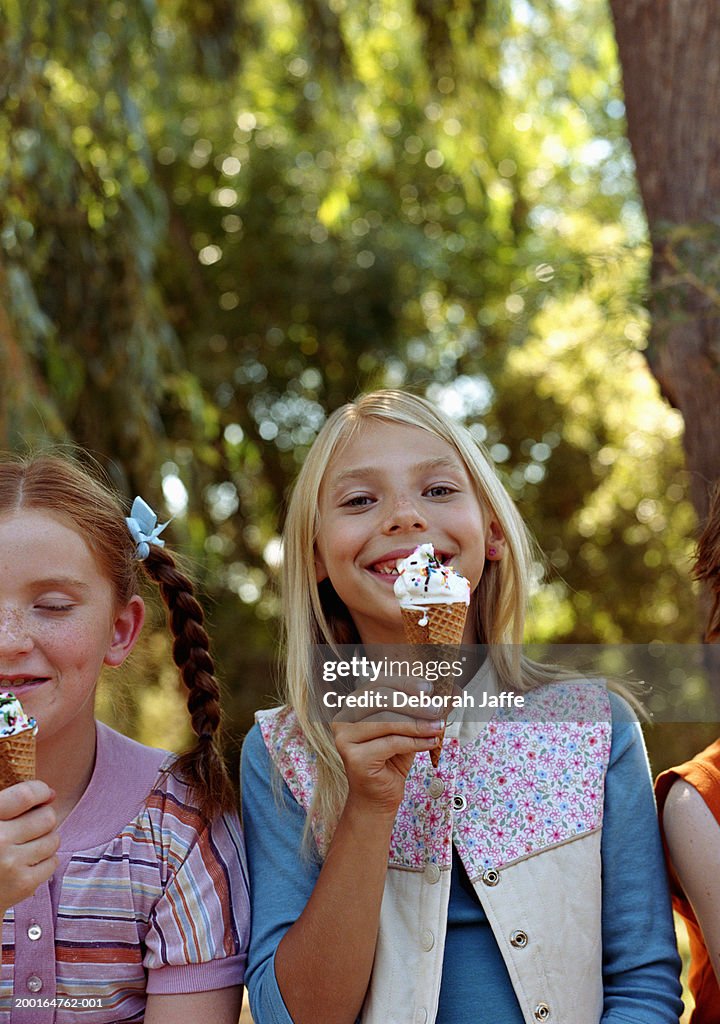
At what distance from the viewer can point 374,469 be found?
229 centimetres

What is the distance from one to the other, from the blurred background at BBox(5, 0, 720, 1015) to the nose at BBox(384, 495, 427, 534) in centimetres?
301

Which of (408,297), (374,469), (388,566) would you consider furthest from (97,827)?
(408,297)

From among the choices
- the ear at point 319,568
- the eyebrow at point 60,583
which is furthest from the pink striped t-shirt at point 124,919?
the ear at point 319,568

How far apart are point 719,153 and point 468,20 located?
74.2 inches

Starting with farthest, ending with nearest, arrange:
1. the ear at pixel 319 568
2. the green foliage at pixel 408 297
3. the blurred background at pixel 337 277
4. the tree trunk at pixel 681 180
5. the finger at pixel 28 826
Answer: the green foliage at pixel 408 297 < the blurred background at pixel 337 277 < the tree trunk at pixel 681 180 < the ear at pixel 319 568 < the finger at pixel 28 826

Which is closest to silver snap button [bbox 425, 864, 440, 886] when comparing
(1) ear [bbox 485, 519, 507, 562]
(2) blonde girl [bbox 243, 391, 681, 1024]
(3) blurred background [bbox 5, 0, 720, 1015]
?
(2) blonde girl [bbox 243, 391, 681, 1024]

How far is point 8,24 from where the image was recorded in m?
4.57

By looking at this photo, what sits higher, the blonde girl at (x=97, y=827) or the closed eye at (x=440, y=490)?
the closed eye at (x=440, y=490)

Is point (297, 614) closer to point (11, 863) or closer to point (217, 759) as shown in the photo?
point (217, 759)

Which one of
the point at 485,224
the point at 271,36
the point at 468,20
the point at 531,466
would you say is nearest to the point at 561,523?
the point at 531,466

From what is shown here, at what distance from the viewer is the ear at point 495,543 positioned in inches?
94.5

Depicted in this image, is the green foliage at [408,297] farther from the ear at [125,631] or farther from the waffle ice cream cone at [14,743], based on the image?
the waffle ice cream cone at [14,743]

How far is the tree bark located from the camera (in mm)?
3346

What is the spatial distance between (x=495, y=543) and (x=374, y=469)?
31 centimetres
